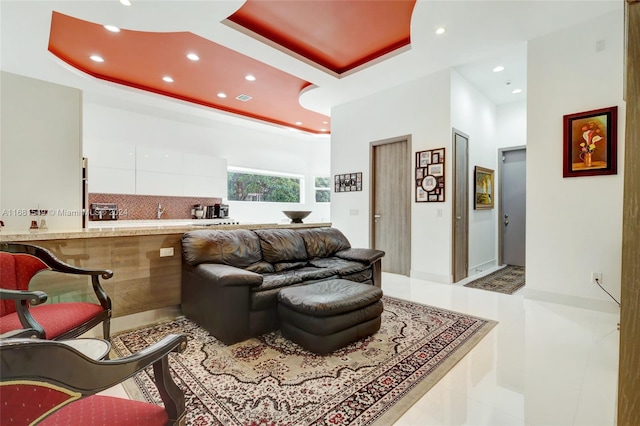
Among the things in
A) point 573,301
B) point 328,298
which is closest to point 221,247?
point 328,298

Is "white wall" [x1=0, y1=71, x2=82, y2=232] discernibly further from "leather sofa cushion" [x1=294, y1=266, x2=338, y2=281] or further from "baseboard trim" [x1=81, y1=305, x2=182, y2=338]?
"leather sofa cushion" [x1=294, y1=266, x2=338, y2=281]

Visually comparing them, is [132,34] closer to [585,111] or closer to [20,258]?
[20,258]

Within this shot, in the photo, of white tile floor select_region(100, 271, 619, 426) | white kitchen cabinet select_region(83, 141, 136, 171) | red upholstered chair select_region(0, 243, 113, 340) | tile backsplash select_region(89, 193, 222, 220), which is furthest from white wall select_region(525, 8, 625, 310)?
white kitchen cabinet select_region(83, 141, 136, 171)

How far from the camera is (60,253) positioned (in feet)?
7.50

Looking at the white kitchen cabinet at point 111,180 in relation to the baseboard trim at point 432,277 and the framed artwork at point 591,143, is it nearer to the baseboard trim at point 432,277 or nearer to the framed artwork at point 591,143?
the baseboard trim at point 432,277

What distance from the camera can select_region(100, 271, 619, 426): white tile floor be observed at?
159cm

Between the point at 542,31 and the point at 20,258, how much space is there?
538 cm

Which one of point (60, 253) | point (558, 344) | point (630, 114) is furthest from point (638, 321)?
point (60, 253)

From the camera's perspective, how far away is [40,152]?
2783 mm

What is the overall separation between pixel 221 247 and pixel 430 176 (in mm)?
3246

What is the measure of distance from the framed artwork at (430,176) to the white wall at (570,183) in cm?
109

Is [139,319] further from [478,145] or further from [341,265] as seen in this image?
[478,145]

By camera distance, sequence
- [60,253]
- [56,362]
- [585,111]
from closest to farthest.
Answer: [56,362]
[60,253]
[585,111]

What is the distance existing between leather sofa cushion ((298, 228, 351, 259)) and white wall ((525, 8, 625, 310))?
240 cm
